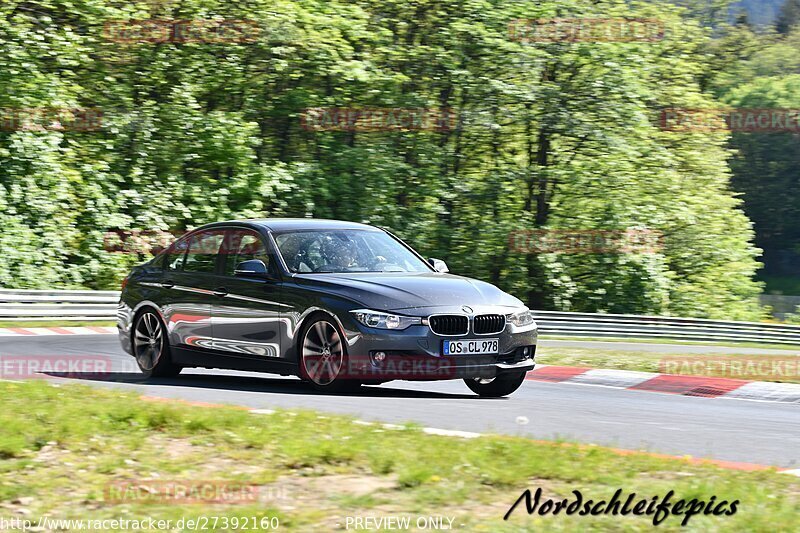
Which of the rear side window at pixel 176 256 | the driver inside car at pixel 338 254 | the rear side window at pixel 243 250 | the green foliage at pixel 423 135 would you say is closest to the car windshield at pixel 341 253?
the driver inside car at pixel 338 254

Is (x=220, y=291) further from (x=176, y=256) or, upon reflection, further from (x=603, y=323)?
(x=603, y=323)

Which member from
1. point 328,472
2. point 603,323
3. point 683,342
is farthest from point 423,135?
point 328,472

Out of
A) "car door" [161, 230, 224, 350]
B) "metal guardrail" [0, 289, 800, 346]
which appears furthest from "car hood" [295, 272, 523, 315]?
"metal guardrail" [0, 289, 800, 346]

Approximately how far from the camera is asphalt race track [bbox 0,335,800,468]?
8656mm

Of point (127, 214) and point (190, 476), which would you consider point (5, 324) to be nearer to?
point (127, 214)

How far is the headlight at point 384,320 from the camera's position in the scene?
10.2 meters

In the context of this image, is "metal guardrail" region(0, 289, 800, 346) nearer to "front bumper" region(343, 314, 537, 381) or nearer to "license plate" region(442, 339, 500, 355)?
"front bumper" region(343, 314, 537, 381)

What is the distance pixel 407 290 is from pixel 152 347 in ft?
10.4

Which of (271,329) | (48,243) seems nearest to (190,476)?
(271,329)

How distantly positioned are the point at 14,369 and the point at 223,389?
105 inches

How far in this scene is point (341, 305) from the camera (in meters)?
10.3

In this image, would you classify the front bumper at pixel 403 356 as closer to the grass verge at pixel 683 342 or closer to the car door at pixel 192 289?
the car door at pixel 192 289

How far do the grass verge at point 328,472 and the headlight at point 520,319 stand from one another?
2.79 m

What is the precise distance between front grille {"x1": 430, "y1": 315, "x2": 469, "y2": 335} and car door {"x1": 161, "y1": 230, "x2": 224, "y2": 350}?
246cm
